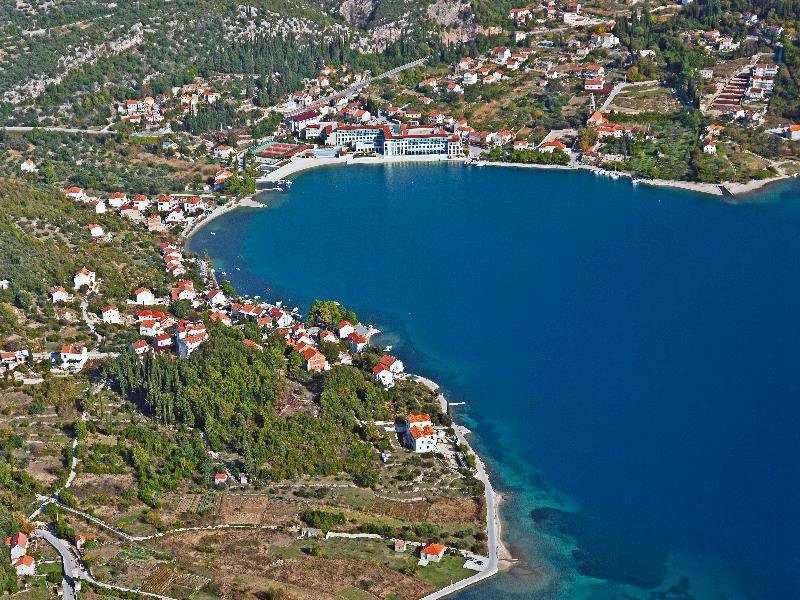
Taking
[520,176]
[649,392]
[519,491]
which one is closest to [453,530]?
[519,491]

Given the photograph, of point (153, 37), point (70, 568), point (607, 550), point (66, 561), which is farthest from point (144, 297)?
point (153, 37)

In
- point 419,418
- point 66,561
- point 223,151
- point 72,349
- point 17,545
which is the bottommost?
point 66,561

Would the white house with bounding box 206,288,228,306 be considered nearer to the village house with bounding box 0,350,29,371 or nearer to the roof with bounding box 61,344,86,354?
the roof with bounding box 61,344,86,354

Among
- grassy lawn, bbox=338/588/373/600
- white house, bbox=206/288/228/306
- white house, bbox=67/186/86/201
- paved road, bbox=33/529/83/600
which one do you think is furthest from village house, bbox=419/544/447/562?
white house, bbox=67/186/86/201

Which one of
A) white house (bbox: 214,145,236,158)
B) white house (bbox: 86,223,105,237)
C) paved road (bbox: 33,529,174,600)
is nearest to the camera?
paved road (bbox: 33,529,174,600)

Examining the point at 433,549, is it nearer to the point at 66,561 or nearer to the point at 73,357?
the point at 66,561

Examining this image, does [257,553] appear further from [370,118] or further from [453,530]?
[370,118]
